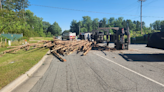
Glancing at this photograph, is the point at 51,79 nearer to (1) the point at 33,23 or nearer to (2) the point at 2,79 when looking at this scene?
(2) the point at 2,79

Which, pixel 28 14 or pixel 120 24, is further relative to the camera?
pixel 120 24

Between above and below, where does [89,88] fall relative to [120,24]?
below

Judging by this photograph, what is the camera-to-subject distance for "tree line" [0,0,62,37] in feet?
84.3

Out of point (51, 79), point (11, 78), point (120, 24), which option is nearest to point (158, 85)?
point (51, 79)

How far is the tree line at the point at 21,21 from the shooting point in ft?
84.3

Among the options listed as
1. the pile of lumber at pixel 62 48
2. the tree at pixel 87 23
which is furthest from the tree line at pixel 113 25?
the pile of lumber at pixel 62 48

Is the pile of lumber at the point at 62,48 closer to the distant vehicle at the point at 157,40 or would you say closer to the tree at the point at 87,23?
the distant vehicle at the point at 157,40

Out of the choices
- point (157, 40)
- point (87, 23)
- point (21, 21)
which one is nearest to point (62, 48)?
point (157, 40)

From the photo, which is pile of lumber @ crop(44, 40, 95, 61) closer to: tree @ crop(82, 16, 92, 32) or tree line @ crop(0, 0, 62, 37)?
tree line @ crop(0, 0, 62, 37)

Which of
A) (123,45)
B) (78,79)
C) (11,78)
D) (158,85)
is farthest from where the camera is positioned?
(123,45)

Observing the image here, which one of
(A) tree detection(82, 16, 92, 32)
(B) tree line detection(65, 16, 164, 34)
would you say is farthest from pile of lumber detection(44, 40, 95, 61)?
(A) tree detection(82, 16, 92, 32)

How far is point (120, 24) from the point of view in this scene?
138 m

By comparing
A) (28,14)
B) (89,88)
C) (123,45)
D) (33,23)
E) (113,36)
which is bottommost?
(89,88)

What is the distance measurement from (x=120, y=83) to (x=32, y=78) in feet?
12.3
